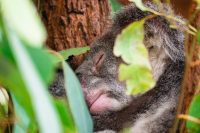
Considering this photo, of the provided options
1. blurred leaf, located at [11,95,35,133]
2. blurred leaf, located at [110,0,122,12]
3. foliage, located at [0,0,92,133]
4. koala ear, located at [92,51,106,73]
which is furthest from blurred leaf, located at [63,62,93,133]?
blurred leaf, located at [110,0,122,12]

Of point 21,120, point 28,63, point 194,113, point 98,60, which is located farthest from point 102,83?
point 28,63

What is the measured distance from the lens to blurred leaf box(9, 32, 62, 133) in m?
0.44

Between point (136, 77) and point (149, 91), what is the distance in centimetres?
111

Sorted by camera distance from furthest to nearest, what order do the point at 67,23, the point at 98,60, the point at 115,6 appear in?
the point at 67,23
the point at 115,6
the point at 98,60

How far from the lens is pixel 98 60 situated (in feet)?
6.80

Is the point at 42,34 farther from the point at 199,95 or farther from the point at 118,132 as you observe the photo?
the point at 118,132

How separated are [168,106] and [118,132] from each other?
21cm

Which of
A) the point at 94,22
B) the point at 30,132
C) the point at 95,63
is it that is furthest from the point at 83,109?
the point at 94,22

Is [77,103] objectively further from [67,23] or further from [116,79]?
[67,23]

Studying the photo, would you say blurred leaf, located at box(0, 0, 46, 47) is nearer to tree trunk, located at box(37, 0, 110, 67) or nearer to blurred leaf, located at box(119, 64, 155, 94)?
blurred leaf, located at box(119, 64, 155, 94)

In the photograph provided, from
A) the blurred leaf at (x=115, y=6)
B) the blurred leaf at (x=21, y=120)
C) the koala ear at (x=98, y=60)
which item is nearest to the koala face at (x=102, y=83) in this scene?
the koala ear at (x=98, y=60)

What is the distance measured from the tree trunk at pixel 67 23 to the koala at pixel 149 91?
39 centimetres

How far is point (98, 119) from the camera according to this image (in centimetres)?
189

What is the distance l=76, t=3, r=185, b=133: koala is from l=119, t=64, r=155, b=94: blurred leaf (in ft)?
3.33
